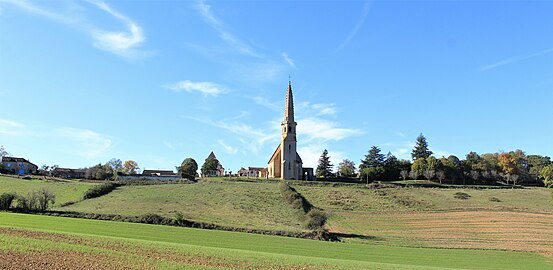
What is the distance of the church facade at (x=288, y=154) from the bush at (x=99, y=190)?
3861 centimetres

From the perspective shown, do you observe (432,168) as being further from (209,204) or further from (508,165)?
(209,204)

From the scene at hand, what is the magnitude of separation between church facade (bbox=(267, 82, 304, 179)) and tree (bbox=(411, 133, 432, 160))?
172 feet

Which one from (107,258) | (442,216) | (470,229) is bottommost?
(470,229)

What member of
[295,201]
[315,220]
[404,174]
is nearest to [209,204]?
[295,201]

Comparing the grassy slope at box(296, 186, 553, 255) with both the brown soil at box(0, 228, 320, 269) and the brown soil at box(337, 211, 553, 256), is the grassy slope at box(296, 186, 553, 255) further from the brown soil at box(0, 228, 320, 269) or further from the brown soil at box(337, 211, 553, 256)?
the brown soil at box(0, 228, 320, 269)

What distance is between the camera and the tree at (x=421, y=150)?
483ft

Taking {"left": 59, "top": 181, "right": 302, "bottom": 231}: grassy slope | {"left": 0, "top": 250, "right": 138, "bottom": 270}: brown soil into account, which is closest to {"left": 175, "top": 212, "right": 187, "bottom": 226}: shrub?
{"left": 59, "top": 181, "right": 302, "bottom": 231}: grassy slope

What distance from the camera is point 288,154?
345ft

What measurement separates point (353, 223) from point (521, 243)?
59.7 ft

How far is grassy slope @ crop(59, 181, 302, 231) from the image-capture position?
175 ft

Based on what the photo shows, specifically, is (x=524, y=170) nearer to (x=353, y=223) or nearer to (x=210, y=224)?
(x=353, y=223)

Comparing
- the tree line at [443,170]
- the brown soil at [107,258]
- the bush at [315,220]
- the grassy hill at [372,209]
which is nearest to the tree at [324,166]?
the tree line at [443,170]

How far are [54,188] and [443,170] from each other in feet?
292

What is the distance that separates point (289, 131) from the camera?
107 metres
